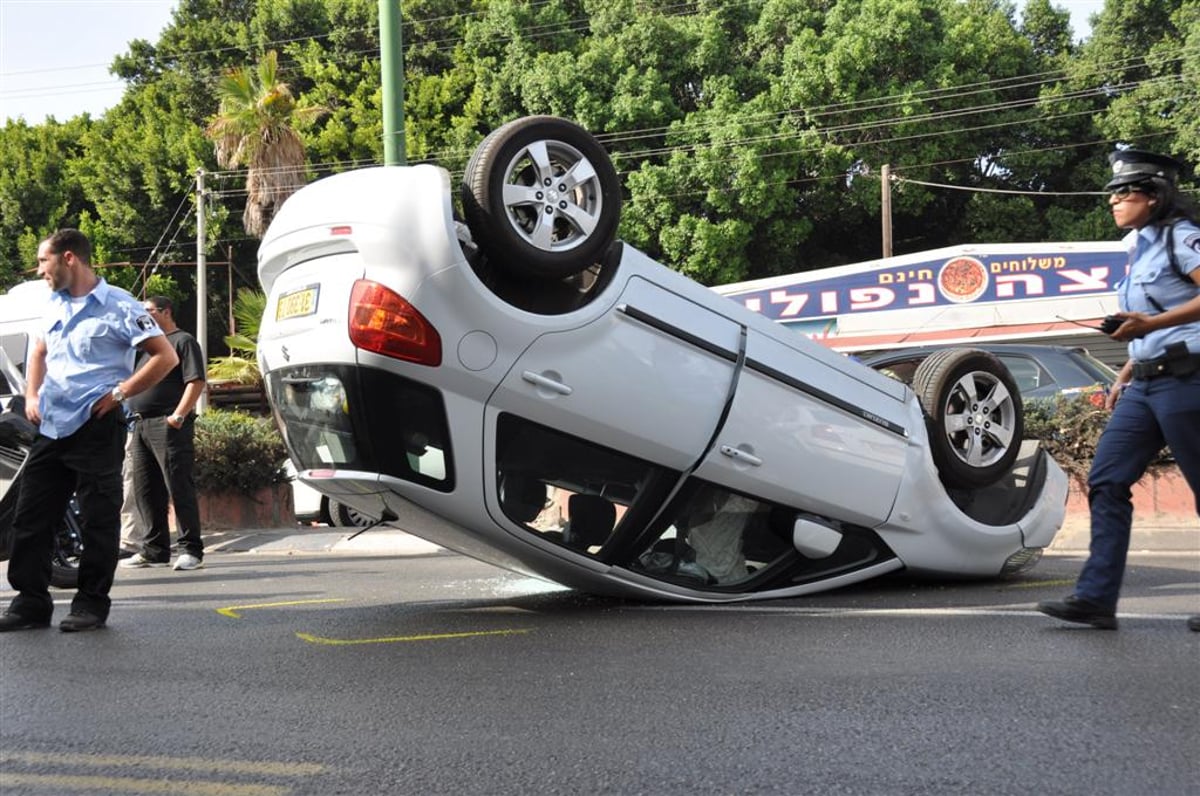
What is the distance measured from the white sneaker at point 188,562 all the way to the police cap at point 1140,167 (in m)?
6.07

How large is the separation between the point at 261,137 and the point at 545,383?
86.5 ft

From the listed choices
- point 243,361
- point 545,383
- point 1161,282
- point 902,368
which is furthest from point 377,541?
point 243,361

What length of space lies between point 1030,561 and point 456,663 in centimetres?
359

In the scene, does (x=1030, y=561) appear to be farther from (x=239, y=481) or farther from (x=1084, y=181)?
(x=1084, y=181)

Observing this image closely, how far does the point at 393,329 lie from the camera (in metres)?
4.68

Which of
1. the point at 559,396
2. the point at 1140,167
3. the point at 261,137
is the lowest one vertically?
the point at 559,396

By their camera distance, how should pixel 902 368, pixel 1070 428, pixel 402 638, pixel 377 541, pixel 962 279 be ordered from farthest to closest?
pixel 962 279, pixel 377 541, pixel 1070 428, pixel 902 368, pixel 402 638

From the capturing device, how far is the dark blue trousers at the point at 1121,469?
4645mm

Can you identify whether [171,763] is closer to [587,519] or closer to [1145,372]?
[587,519]

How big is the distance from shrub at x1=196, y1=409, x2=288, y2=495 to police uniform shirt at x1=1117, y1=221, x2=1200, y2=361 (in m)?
8.15

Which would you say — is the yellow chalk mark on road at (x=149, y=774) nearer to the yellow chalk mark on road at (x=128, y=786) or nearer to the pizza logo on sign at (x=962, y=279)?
the yellow chalk mark on road at (x=128, y=786)

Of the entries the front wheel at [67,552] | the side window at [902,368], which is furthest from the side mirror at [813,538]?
the front wheel at [67,552]

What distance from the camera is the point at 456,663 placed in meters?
4.29

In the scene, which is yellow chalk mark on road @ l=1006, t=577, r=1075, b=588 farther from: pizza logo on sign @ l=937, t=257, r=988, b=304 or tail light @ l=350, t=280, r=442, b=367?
pizza logo on sign @ l=937, t=257, r=988, b=304
